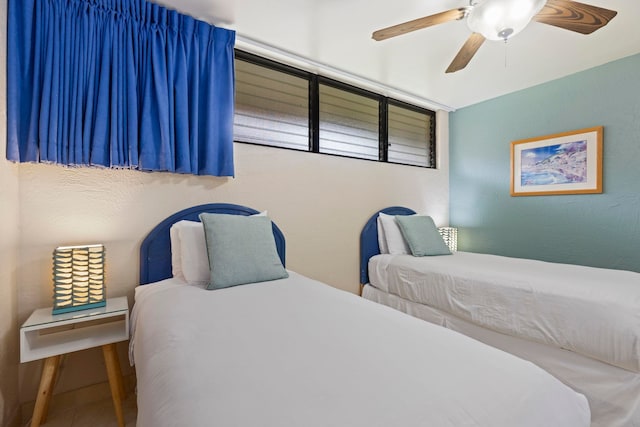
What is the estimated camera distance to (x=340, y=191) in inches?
109

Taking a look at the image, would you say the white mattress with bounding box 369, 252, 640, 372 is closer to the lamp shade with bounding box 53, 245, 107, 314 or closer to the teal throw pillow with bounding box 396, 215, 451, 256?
the teal throw pillow with bounding box 396, 215, 451, 256

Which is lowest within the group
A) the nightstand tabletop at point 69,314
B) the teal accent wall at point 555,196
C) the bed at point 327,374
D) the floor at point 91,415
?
the floor at point 91,415

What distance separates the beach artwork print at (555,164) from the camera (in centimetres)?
265

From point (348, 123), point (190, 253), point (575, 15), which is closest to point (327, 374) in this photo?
point (190, 253)

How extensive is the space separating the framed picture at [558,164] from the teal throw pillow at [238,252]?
8.94 feet

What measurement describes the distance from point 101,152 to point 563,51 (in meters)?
3.37

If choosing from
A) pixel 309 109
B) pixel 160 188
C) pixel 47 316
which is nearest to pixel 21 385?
pixel 47 316

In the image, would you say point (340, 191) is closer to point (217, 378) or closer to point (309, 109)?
point (309, 109)

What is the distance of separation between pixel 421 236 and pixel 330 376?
2.29 meters

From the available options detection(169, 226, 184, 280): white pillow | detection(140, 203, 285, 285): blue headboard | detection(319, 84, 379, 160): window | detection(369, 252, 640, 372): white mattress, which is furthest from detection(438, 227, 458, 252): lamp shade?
detection(169, 226, 184, 280): white pillow

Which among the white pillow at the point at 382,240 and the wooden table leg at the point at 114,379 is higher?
the white pillow at the point at 382,240

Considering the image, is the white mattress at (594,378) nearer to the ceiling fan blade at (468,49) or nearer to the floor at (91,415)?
the ceiling fan blade at (468,49)

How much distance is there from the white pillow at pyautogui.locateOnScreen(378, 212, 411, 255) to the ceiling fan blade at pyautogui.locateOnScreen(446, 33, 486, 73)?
1422mm

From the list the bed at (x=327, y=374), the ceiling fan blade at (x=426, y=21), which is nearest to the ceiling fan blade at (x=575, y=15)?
the ceiling fan blade at (x=426, y=21)
